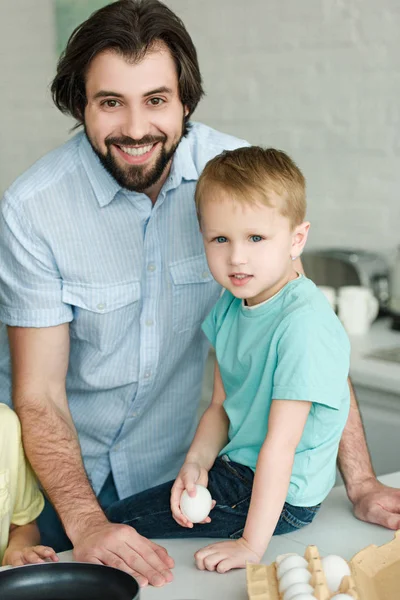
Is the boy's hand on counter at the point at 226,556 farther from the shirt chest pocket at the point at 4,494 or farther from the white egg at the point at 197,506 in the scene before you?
the shirt chest pocket at the point at 4,494

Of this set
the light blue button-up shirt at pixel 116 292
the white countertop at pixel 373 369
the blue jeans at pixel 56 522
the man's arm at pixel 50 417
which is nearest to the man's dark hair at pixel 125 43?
the light blue button-up shirt at pixel 116 292

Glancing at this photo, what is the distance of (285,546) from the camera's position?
4.66 ft

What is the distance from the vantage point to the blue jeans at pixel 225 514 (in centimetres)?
145

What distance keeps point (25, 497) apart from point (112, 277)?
489mm

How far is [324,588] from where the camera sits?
41.1 inches

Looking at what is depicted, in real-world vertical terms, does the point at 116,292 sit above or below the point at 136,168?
below

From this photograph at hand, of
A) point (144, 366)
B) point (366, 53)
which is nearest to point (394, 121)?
point (366, 53)

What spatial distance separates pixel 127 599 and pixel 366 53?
246 centimetres

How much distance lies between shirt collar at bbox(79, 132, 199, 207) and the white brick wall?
1.30 meters

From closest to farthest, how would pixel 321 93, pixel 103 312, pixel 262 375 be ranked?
1. pixel 262 375
2. pixel 103 312
3. pixel 321 93

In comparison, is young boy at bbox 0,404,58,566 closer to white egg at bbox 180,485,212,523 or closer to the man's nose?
white egg at bbox 180,485,212,523

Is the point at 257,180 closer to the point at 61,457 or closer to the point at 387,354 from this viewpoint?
the point at 61,457

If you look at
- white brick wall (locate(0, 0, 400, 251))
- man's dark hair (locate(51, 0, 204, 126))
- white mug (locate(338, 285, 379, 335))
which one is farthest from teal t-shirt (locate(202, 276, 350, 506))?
white brick wall (locate(0, 0, 400, 251))

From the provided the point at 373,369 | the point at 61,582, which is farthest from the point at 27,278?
the point at 373,369
